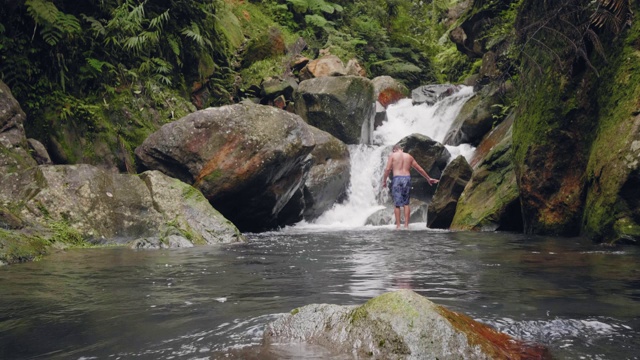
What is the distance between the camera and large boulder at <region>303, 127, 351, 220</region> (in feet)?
48.7

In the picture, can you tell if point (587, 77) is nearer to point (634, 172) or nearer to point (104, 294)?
point (634, 172)

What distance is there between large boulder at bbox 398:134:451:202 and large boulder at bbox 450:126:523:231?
373 cm

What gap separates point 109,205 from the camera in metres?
9.36

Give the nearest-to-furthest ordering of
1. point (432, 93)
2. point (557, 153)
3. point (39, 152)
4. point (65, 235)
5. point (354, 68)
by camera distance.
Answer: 1. point (65, 235)
2. point (557, 153)
3. point (39, 152)
4. point (432, 93)
5. point (354, 68)

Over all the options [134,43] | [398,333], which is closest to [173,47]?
[134,43]

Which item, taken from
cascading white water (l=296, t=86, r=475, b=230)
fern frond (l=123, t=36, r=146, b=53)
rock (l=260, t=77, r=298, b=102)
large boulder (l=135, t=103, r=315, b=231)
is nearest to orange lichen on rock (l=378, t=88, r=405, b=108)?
cascading white water (l=296, t=86, r=475, b=230)

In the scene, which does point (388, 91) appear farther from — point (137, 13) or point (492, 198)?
point (492, 198)

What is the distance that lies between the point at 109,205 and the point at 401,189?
6.94m

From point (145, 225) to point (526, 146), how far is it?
22.6 feet

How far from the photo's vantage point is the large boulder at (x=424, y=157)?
16.1 m

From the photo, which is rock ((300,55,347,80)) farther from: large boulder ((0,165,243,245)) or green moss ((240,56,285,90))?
large boulder ((0,165,243,245))

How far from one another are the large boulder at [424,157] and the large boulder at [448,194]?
113 inches

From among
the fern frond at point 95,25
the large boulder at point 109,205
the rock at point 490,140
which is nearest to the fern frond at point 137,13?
the fern frond at point 95,25

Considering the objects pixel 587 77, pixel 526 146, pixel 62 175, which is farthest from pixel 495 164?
pixel 62 175
